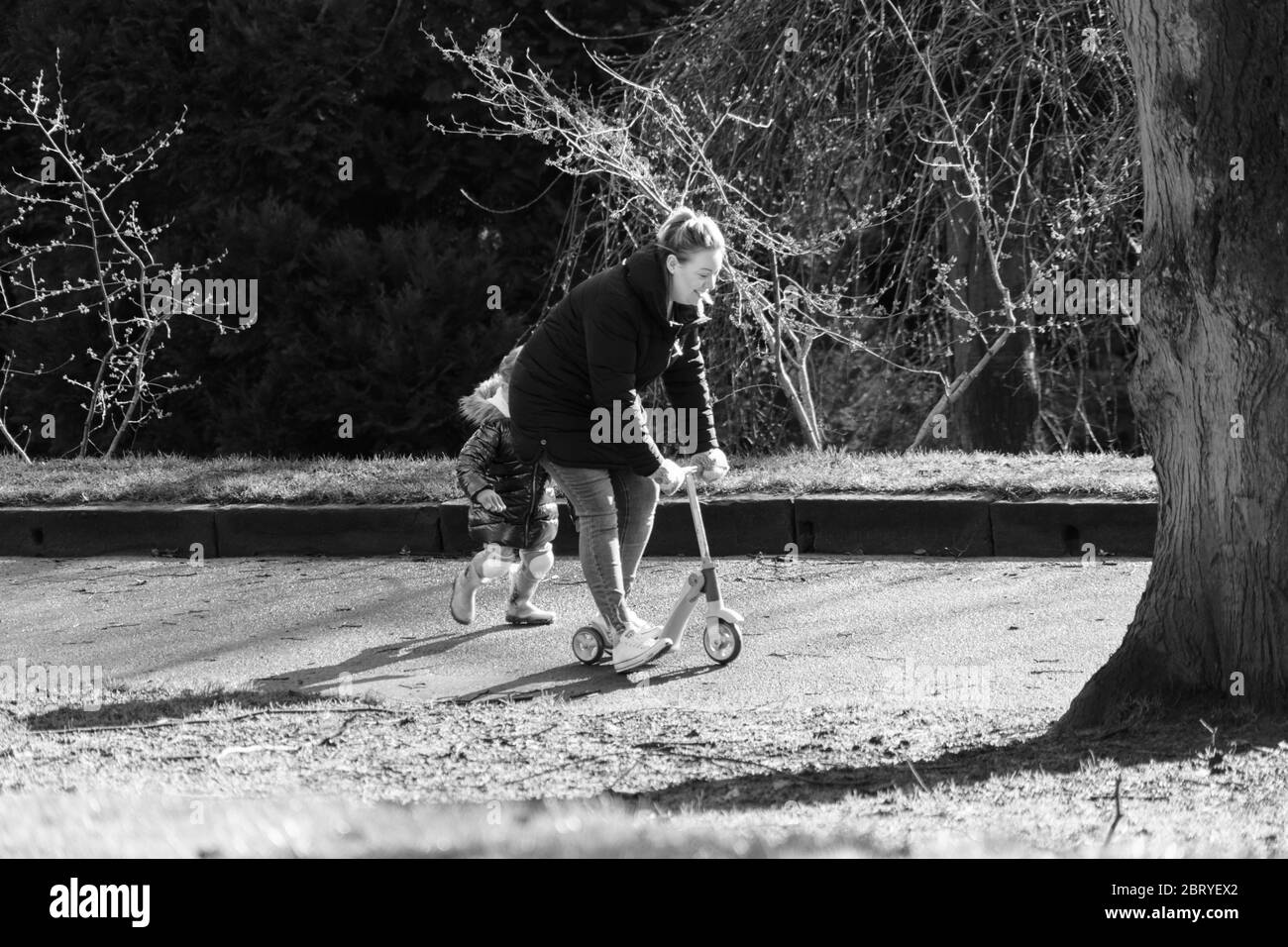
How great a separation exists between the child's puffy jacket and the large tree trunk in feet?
8.86

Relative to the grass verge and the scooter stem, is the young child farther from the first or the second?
the grass verge

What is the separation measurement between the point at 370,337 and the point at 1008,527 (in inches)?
223

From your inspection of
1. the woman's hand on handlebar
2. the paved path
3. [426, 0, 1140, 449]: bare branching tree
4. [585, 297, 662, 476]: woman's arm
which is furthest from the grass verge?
[585, 297, 662, 476]: woman's arm

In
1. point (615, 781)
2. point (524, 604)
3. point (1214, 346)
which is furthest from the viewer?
point (524, 604)

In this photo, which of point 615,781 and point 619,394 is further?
point 619,394

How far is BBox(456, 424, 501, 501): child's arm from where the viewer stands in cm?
689

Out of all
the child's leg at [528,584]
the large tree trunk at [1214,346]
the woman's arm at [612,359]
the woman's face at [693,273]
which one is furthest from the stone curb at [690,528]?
the large tree trunk at [1214,346]

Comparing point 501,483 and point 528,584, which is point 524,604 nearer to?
point 528,584

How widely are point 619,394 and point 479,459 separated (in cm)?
120

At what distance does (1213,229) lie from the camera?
185 inches

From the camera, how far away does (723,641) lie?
623 cm

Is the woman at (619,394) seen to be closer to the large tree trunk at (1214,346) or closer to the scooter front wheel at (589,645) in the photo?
the scooter front wheel at (589,645)

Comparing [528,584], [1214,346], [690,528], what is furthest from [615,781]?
[690,528]

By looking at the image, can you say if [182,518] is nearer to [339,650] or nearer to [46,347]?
[339,650]
